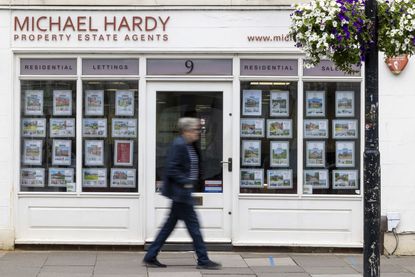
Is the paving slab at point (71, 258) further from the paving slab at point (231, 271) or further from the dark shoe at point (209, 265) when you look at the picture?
the paving slab at point (231, 271)

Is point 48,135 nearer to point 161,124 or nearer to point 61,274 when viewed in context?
point 161,124

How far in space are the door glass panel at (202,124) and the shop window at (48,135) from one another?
1.28m

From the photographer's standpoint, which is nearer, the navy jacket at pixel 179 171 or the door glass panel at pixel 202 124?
the navy jacket at pixel 179 171

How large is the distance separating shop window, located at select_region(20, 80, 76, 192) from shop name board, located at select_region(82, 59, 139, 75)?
12.7 inches

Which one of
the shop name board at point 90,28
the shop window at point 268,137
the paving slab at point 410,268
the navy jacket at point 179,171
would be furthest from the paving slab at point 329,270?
the shop name board at point 90,28

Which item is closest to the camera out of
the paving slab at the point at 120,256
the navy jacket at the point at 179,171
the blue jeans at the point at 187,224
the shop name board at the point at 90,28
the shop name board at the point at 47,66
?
the navy jacket at the point at 179,171

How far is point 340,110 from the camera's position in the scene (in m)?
10.1

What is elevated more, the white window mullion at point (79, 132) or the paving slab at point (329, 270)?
the white window mullion at point (79, 132)

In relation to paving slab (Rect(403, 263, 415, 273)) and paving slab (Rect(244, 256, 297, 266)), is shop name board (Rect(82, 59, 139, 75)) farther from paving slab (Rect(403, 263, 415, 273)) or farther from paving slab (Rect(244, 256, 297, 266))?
paving slab (Rect(403, 263, 415, 273))

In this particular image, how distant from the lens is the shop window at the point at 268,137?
10086mm

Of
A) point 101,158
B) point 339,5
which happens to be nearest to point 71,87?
point 101,158

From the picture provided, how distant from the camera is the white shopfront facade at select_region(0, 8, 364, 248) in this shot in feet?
32.4

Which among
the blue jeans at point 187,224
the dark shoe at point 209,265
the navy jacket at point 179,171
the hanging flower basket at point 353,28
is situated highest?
the hanging flower basket at point 353,28

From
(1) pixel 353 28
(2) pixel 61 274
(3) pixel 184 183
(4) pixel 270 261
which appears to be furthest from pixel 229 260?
(1) pixel 353 28
